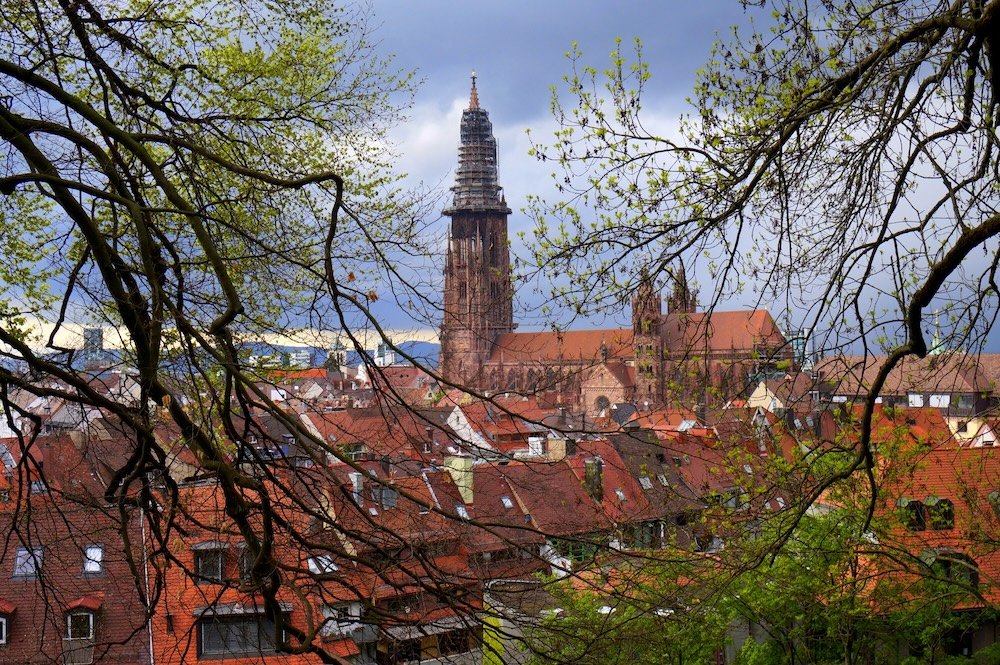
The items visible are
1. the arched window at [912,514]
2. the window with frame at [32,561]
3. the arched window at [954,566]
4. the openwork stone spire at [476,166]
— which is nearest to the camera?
the window with frame at [32,561]

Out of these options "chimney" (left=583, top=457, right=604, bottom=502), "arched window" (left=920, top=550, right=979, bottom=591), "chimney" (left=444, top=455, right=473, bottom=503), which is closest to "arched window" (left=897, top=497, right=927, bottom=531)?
"arched window" (left=920, top=550, right=979, bottom=591)

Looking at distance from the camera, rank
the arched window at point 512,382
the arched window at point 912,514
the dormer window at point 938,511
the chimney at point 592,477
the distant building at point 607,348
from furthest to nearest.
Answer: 1. the dormer window at point 938,511
2. the arched window at point 912,514
3. the chimney at point 592,477
4. the arched window at point 512,382
5. the distant building at point 607,348

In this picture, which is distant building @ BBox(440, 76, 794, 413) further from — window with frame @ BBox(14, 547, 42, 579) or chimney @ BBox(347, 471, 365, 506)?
window with frame @ BBox(14, 547, 42, 579)

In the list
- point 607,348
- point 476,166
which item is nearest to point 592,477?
point 607,348

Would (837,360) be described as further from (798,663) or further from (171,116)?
(798,663)

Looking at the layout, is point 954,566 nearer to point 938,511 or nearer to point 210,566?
point 938,511

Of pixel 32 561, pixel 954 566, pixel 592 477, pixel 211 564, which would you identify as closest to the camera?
pixel 211 564

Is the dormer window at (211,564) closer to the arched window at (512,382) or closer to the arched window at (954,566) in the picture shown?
the arched window at (512,382)

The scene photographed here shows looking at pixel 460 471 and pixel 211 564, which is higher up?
pixel 460 471

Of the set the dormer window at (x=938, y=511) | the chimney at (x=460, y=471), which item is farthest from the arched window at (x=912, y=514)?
the chimney at (x=460, y=471)

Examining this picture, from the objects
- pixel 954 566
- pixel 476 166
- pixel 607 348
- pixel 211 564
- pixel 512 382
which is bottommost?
pixel 954 566

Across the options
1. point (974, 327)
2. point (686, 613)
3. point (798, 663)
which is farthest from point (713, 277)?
point (798, 663)

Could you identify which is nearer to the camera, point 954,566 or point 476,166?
point 954,566

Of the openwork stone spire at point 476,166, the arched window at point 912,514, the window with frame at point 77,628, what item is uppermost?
the openwork stone spire at point 476,166
